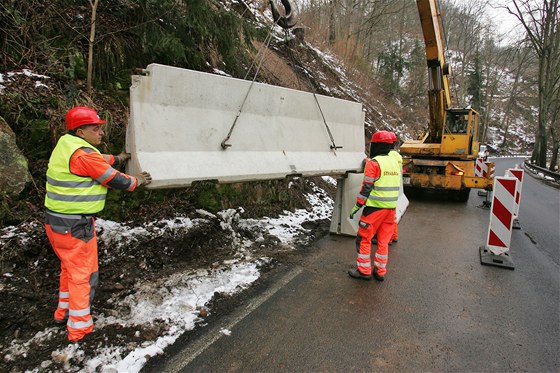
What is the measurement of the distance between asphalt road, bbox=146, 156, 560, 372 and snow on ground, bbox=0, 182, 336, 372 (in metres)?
0.25

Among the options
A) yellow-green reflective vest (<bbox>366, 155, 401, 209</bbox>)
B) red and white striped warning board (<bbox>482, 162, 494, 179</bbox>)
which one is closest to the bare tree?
red and white striped warning board (<bbox>482, 162, 494, 179</bbox>)

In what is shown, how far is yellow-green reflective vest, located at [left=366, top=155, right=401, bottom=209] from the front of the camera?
4.25 m

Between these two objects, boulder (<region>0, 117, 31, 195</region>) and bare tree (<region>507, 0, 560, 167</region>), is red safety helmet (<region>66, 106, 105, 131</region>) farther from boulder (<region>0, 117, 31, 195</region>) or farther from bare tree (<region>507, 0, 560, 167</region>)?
bare tree (<region>507, 0, 560, 167</region>)

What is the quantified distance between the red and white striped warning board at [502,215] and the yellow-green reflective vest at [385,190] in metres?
1.87

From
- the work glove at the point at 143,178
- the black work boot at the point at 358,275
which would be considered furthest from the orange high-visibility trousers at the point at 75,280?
the black work boot at the point at 358,275

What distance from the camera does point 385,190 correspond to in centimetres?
425

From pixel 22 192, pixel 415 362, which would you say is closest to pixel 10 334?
pixel 22 192

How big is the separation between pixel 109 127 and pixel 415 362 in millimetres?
4471

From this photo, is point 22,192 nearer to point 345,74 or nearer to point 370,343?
point 370,343

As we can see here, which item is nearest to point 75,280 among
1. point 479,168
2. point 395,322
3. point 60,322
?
point 60,322

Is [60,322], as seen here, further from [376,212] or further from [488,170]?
[488,170]

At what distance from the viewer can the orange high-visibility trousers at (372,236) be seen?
4.22m

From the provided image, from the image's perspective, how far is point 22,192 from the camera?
3.72 m

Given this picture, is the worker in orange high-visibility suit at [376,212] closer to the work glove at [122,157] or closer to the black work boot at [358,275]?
the black work boot at [358,275]
